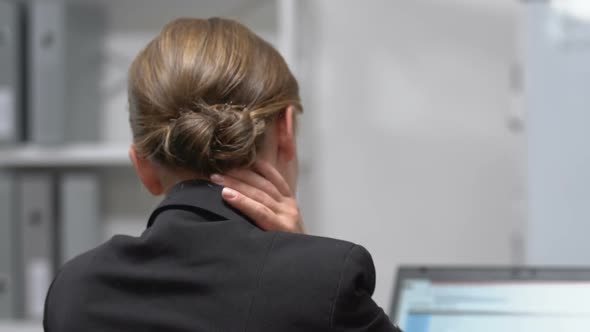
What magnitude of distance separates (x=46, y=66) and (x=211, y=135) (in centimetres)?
105

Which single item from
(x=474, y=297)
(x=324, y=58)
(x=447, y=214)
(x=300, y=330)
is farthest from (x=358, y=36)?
(x=300, y=330)

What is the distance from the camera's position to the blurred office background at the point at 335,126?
1717 millimetres

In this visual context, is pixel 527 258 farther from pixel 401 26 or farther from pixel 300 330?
pixel 300 330

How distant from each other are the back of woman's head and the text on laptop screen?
0.43 m

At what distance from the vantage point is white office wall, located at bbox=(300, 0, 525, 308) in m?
1.87

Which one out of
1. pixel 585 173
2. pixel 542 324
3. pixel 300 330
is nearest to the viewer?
pixel 300 330

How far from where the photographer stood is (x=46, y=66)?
1.69 meters

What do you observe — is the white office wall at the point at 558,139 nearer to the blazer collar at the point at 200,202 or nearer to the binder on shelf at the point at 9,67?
the blazer collar at the point at 200,202

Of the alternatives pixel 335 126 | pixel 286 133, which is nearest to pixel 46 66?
pixel 335 126

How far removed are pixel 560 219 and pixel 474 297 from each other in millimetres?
543

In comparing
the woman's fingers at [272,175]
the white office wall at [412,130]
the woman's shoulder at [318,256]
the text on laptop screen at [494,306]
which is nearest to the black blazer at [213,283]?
the woman's shoulder at [318,256]

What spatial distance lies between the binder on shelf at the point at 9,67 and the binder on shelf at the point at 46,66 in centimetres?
3

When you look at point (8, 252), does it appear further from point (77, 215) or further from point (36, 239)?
point (77, 215)

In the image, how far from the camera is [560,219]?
5.05ft
